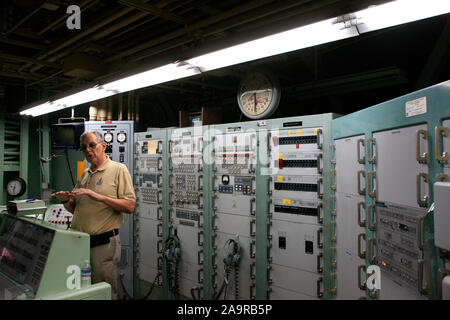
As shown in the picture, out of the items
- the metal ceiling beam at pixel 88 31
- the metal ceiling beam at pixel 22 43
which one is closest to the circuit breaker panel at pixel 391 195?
the metal ceiling beam at pixel 88 31

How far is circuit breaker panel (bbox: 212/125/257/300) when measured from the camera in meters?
3.47

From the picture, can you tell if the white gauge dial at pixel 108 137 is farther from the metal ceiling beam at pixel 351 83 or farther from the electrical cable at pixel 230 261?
the metal ceiling beam at pixel 351 83

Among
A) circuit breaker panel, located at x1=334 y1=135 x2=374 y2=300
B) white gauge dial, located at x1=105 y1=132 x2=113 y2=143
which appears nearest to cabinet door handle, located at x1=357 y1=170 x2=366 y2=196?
circuit breaker panel, located at x1=334 y1=135 x2=374 y2=300

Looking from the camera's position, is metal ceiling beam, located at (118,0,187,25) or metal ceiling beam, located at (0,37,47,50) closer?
metal ceiling beam, located at (118,0,187,25)

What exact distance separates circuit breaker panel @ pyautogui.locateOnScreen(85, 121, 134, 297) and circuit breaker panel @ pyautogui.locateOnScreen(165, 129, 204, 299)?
73 cm

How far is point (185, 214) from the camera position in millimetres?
4027

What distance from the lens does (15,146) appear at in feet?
17.4

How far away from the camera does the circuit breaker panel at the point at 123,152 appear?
4.50 meters

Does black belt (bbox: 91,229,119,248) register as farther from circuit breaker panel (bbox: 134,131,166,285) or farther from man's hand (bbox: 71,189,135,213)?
circuit breaker panel (bbox: 134,131,166,285)

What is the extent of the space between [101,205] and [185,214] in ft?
5.01

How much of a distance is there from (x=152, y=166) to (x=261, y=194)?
5.67ft

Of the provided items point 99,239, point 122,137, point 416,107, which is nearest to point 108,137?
point 122,137

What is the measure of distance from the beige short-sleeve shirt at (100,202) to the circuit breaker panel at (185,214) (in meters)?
1.23

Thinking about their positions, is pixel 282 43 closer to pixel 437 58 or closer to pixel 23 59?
pixel 437 58
